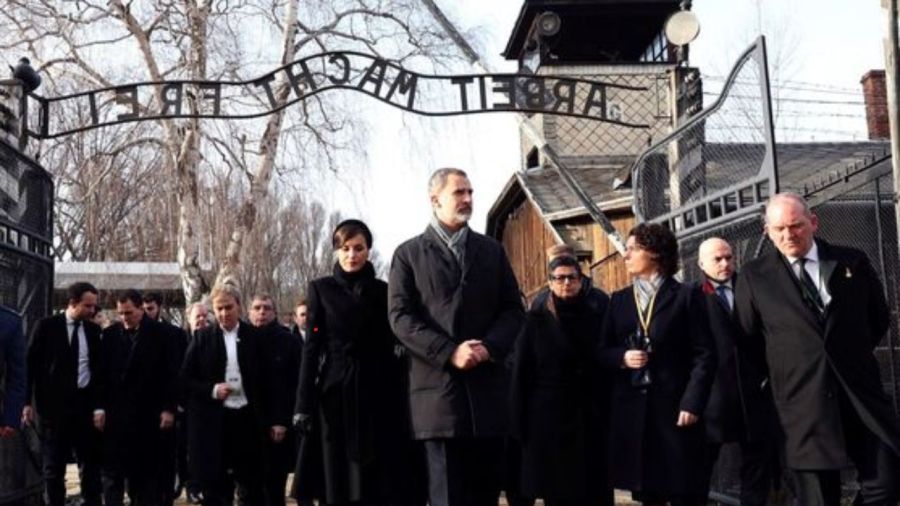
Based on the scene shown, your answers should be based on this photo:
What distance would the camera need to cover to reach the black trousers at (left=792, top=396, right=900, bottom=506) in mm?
5047

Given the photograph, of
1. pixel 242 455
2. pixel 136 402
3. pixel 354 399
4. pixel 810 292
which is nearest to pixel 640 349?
pixel 810 292

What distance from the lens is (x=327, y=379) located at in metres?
5.97

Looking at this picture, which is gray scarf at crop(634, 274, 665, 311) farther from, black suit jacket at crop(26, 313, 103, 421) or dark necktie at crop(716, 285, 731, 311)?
black suit jacket at crop(26, 313, 103, 421)

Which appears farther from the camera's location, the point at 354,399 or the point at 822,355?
the point at 354,399

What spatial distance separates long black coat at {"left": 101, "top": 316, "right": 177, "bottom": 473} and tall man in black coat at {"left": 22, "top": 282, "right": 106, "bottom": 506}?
0.11 m

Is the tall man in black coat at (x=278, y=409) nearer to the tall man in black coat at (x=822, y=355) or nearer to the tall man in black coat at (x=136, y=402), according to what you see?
the tall man in black coat at (x=136, y=402)

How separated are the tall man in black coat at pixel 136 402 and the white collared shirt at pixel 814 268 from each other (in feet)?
19.2

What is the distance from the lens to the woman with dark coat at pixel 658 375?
5.88 m

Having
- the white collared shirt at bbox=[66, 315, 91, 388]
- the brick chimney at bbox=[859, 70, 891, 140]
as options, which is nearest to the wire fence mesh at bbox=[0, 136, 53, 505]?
the white collared shirt at bbox=[66, 315, 91, 388]

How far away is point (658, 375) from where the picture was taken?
601 cm

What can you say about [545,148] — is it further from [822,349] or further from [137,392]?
[822,349]

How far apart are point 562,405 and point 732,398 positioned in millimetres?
1145

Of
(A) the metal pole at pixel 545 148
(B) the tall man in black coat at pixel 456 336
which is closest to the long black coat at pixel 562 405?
(B) the tall man in black coat at pixel 456 336

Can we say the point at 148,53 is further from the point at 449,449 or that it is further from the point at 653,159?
the point at 449,449
